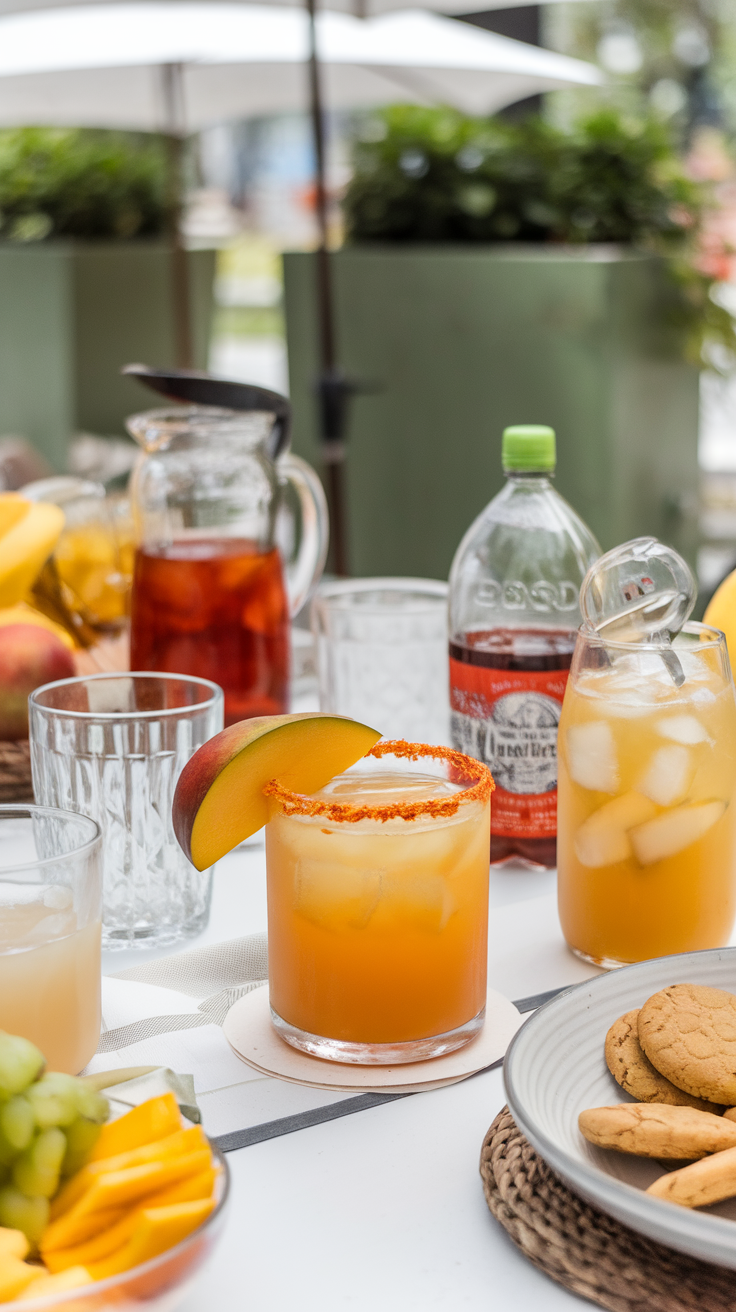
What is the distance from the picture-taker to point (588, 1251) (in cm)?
47

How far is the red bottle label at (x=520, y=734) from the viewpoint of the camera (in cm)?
82

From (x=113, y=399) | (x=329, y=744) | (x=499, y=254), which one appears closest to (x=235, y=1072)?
(x=329, y=744)

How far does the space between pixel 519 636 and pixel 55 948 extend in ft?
1.43

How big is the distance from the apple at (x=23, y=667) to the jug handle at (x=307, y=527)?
20 centimetres

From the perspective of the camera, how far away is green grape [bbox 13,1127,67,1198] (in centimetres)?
41

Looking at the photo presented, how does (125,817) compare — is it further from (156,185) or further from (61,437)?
(156,185)

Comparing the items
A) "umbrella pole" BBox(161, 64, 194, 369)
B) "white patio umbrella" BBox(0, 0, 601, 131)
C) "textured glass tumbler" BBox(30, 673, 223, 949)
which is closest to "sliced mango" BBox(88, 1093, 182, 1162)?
"textured glass tumbler" BBox(30, 673, 223, 949)

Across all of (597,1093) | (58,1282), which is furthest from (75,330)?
(58,1282)

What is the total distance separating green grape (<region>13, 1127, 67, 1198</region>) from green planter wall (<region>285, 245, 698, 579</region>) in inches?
117

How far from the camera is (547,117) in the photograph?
A: 3781 mm

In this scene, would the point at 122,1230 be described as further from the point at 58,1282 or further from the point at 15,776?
the point at 15,776

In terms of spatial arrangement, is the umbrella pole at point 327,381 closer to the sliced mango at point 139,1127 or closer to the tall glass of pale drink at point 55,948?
the tall glass of pale drink at point 55,948

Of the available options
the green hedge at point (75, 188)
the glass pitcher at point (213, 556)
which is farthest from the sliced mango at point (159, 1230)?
the green hedge at point (75, 188)

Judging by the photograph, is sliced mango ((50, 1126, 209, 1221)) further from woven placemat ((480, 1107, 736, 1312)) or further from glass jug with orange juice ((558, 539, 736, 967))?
glass jug with orange juice ((558, 539, 736, 967))
